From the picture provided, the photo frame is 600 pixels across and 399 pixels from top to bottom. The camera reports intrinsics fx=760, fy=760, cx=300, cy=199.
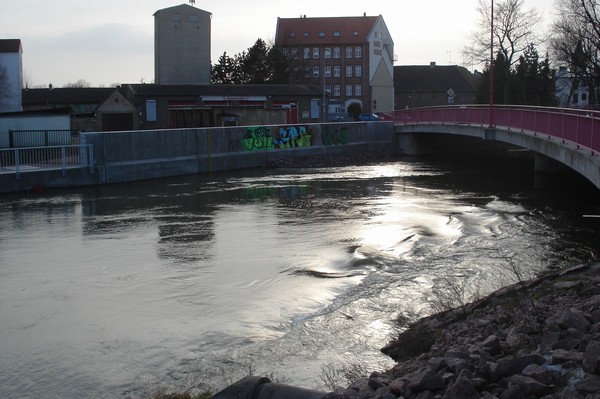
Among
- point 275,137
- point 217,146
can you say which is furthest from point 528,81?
point 217,146

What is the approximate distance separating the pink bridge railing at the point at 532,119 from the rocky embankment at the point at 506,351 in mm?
10767

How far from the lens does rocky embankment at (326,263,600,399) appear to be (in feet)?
21.1

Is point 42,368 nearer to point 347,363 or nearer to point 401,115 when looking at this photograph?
point 347,363

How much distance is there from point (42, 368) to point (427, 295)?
21.4 feet

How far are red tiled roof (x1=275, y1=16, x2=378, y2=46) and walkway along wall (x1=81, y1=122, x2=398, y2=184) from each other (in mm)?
64162

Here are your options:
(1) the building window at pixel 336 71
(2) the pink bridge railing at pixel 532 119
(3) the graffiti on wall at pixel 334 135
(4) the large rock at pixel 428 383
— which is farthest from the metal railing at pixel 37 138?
(1) the building window at pixel 336 71

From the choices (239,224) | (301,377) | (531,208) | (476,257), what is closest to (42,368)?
(301,377)

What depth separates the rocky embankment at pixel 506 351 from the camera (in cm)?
645

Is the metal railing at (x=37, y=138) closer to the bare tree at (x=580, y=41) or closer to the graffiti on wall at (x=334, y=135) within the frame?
the graffiti on wall at (x=334, y=135)

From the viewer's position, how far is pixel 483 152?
193ft

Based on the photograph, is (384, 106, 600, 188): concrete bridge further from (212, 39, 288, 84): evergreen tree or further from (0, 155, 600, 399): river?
(212, 39, 288, 84): evergreen tree

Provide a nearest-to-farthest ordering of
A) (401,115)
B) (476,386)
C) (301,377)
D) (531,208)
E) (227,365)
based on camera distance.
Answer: (476,386) → (301,377) → (227,365) → (531,208) → (401,115)

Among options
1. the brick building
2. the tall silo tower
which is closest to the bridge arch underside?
the tall silo tower

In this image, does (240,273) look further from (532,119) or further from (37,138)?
(37,138)
